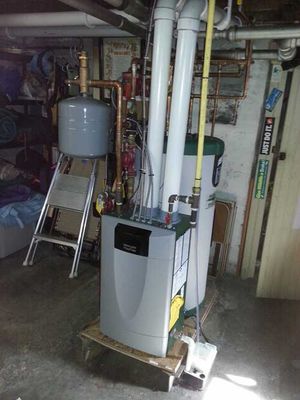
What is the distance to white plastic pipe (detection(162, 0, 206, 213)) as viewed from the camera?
58.7 inches

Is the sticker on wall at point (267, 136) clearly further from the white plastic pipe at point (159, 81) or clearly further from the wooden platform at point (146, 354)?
the wooden platform at point (146, 354)

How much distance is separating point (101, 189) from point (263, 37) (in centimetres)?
187

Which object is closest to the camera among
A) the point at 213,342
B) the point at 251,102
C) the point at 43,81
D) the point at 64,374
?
the point at 64,374

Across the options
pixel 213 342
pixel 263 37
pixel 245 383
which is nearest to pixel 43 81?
pixel 263 37

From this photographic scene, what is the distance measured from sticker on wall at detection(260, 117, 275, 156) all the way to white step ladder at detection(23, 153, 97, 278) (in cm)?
143

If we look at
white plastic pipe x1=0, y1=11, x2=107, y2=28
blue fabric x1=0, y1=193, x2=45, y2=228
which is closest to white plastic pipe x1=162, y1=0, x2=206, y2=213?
white plastic pipe x1=0, y1=11, x2=107, y2=28

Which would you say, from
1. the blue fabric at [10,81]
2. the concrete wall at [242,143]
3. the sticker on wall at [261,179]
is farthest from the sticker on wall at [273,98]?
the blue fabric at [10,81]

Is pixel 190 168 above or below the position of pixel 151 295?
above

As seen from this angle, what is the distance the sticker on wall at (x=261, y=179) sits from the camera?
2.65 m

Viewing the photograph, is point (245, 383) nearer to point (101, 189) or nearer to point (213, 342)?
point (213, 342)

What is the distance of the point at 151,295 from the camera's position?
1.73m

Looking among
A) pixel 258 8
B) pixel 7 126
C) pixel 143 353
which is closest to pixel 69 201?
pixel 7 126

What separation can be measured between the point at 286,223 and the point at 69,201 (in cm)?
186

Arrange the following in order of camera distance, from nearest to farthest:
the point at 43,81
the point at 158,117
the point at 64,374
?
the point at 158,117 < the point at 64,374 < the point at 43,81
